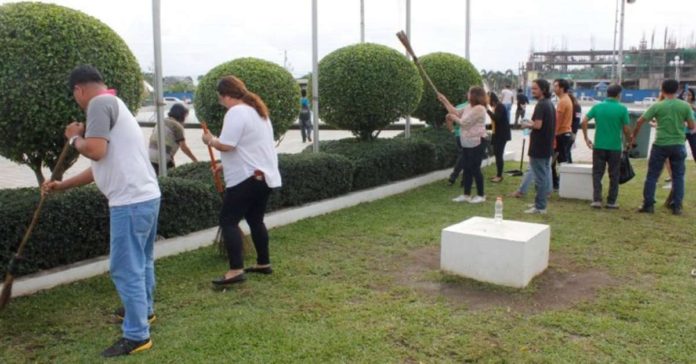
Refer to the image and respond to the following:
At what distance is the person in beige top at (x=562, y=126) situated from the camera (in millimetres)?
8875

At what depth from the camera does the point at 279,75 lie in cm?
778

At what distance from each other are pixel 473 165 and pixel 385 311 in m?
4.61

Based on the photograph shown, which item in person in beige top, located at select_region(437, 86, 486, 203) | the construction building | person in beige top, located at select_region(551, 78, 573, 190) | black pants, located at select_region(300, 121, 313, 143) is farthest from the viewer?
the construction building

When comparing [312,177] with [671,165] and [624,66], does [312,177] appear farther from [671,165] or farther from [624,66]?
[624,66]

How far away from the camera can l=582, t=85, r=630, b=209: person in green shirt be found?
7766 millimetres

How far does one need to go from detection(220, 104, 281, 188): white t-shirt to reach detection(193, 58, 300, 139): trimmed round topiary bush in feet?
9.39

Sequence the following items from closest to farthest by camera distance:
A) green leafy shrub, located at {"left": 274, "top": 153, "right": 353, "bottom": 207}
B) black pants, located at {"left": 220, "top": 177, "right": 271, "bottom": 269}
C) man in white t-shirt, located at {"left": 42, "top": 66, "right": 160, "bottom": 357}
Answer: man in white t-shirt, located at {"left": 42, "top": 66, "right": 160, "bottom": 357}
black pants, located at {"left": 220, "top": 177, "right": 271, "bottom": 269}
green leafy shrub, located at {"left": 274, "top": 153, "right": 353, "bottom": 207}

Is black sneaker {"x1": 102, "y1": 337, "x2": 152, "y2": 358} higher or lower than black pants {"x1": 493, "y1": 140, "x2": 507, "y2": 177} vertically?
lower

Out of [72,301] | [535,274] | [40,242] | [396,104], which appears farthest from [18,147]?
[396,104]

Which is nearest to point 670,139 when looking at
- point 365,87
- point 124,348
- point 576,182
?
point 576,182

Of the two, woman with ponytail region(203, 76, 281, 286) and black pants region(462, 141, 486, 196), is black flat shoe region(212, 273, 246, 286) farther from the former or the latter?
black pants region(462, 141, 486, 196)

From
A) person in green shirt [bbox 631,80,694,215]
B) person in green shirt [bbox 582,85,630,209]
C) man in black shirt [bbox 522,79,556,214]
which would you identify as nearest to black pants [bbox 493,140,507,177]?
person in green shirt [bbox 582,85,630,209]

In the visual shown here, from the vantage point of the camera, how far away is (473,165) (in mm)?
8562

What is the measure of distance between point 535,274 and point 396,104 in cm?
483
